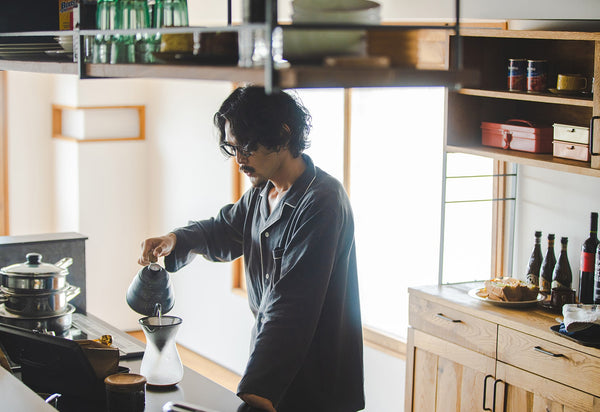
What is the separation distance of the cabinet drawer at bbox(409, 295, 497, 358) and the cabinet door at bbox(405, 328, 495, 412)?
0.09 feet

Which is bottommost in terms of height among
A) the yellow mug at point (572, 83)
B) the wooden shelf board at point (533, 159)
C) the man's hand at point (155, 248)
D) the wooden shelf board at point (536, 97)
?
the man's hand at point (155, 248)

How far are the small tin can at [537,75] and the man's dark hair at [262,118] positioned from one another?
1177mm

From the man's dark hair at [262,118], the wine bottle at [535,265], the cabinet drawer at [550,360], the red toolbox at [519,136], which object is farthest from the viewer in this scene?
the wine bottle at [535,265]

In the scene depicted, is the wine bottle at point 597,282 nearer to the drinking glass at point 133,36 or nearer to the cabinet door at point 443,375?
the cabinet door at point 443,375

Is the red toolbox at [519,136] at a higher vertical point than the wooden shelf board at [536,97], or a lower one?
lower

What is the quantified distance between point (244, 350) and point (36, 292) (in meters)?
2.79

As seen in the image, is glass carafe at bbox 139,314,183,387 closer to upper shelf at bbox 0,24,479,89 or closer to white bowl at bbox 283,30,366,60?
upper shelf at bbox 0,24,479,89

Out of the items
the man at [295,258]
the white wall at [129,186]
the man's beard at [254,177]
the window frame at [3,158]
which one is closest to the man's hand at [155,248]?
the man at [295,258]

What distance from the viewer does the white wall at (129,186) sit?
5.50 metres

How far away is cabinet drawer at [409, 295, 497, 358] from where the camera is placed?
3098mm

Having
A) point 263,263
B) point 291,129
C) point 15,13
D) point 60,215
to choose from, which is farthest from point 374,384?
point 60,215

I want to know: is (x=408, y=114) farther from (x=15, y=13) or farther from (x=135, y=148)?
(x=135, y=148)

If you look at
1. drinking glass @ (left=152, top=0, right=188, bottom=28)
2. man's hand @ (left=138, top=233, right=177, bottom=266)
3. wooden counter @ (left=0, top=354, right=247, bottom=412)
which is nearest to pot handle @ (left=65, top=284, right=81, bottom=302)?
man's hand @ (left=138, top=233, right=177, bottom=266)

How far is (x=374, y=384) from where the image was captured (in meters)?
4.27
